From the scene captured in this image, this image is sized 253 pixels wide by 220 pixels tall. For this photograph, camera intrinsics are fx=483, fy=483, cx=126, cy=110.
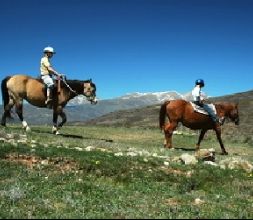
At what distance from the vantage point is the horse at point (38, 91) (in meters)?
29.5

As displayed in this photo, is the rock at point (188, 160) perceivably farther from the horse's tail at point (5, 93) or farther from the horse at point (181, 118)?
the horse's tail at point (5, 93)

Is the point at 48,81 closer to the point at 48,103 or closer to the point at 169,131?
the point at 48,103

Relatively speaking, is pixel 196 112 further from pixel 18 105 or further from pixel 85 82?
pixel 18 105

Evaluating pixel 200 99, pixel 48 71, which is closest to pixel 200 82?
pixel 200 99

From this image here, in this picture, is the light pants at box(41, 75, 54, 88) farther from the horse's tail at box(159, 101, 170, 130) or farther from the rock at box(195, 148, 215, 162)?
the rock at box(195, 148, 215, 162)

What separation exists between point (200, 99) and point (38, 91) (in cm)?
977

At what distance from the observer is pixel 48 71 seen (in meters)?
28.7

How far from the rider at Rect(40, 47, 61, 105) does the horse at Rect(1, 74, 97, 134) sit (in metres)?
0.45

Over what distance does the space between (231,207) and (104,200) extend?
3.27 m

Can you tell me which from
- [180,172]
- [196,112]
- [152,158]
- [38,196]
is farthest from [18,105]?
[38,196]

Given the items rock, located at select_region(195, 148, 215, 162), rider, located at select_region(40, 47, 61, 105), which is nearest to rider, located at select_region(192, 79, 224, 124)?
rock, located at select_region(195, 148, 215, 162)

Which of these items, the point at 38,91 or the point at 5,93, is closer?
the point at 38,91

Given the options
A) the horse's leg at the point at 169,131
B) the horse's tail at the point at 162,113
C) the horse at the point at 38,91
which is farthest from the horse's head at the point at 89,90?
the horse's leg at the point at 169,131

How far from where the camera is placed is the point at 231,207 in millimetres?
12328
